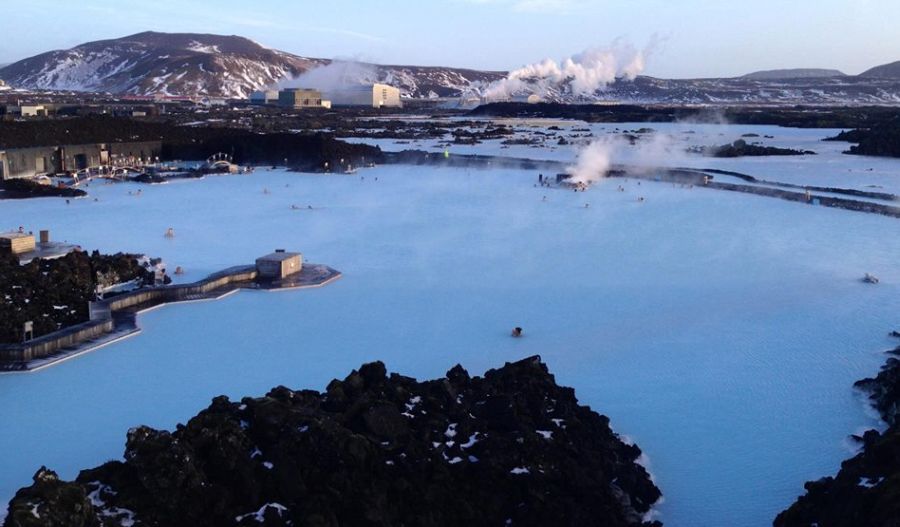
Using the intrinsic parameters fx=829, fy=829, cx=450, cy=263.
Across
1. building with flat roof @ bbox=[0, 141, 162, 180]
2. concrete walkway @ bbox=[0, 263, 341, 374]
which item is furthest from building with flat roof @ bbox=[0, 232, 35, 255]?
building with flat roof @ bbox=[0, 141, 162, 180]

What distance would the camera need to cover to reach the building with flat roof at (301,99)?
49.0 metres

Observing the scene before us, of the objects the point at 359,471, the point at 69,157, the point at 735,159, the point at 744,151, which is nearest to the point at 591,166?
the point at 735,159

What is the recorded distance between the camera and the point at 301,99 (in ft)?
161

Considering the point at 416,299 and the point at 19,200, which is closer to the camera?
the point at 416,299

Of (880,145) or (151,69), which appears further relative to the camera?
(151,69)

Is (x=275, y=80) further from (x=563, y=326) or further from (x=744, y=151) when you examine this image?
(x=563, y=326)

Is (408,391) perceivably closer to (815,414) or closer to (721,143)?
(815,414)

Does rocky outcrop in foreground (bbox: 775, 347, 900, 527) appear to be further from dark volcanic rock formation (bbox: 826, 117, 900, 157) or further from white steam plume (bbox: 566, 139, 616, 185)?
dark volcanic rock formation (bbox: 826, 117, 900, 157)

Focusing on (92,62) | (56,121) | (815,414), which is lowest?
(815,414)

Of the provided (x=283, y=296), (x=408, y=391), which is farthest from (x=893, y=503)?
(x=283, y=296)

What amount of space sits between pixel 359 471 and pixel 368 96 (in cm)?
5125

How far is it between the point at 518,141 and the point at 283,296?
61.1 feet

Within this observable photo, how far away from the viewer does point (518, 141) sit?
25.3m

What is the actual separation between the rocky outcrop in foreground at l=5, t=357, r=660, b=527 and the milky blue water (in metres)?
0.47
